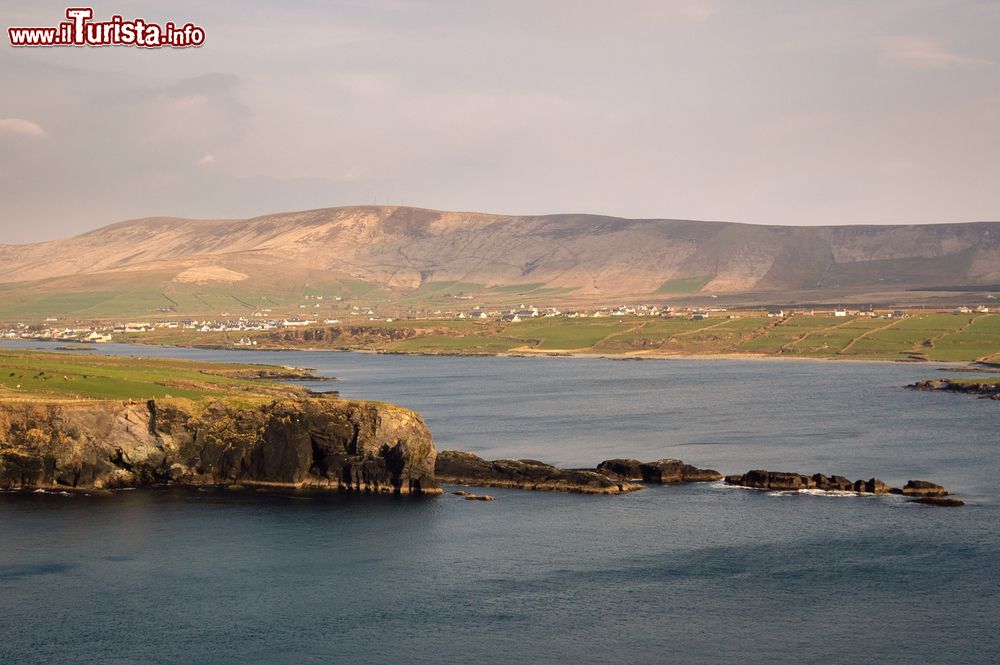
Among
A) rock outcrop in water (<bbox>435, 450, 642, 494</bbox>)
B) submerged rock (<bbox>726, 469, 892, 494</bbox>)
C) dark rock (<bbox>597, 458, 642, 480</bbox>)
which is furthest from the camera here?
dark rock (<bbox>597, 458, 642, 480</bbox>)

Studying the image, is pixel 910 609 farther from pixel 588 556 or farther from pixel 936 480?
pixel 936 480

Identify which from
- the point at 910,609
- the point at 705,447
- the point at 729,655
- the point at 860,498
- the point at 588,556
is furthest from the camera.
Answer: the point at 705,447

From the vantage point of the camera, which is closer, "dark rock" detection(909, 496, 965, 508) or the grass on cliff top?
"dark rock" detection(909, 496, 965, 508)

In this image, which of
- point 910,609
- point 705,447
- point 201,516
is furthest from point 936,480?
point 201,516

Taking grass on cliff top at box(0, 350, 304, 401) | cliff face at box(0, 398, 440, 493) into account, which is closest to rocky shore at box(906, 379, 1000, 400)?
grass on cliff top at box(0, 350, 304, 401)

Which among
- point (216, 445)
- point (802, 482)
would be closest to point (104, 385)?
point (216, 445)

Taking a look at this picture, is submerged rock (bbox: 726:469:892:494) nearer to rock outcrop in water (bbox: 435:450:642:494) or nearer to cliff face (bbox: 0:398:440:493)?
rock outcrop in water (bbox: 435:450:642:494)

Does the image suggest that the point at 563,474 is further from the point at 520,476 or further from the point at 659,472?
the point at 659,472

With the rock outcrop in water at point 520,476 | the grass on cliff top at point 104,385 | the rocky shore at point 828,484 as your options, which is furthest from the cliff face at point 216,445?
the rocky shore at point 828,484
